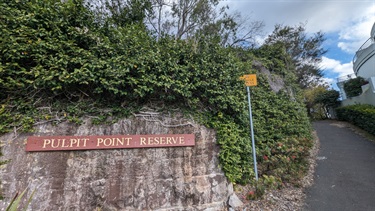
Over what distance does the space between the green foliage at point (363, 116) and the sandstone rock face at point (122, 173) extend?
940 centimetres

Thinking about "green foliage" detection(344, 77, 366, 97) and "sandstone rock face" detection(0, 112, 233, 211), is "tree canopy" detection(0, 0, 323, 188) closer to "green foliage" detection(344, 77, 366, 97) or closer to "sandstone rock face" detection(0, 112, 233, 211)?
"sandstone rock face" detection(0, 112, 233, 211)

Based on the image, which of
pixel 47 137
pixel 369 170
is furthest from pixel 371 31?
pixel 47 137

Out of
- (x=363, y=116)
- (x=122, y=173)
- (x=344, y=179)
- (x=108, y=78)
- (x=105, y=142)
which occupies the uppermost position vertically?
(x=108, y=78)

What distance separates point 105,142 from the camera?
3.29 m

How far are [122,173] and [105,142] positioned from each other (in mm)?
684

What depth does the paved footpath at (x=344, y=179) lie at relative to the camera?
3564 mm

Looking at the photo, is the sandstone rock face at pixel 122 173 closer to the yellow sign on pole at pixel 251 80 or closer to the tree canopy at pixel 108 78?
the tree canopy at pixel 108 78

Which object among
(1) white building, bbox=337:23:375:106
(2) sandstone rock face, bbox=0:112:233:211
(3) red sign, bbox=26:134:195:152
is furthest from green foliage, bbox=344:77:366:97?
(3) red sign, bbox=26:134:195:152

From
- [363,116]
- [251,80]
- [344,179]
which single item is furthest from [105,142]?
[363,116]

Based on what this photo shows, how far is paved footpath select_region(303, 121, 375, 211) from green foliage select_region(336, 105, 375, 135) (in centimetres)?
164

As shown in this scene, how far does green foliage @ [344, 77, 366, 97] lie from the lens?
44.7ft

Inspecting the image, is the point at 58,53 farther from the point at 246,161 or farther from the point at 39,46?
the point at 246,161

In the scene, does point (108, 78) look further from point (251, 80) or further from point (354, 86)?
point (354, 86)

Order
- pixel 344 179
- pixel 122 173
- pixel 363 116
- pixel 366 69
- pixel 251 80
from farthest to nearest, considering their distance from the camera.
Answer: pixel 366 69 → pixel 363 116 → pixel 344 179 → pixel 251 80 → pixel 122 173
